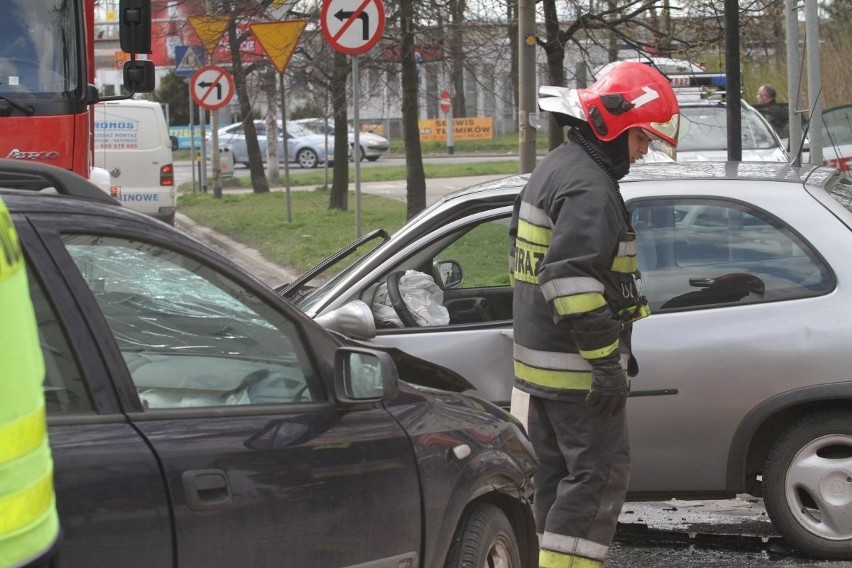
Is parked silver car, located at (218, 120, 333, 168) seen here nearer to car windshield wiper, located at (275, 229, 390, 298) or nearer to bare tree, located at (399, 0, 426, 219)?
bare tree, located at (399, 0, 426, 219)

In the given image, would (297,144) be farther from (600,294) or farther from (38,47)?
(600,294)

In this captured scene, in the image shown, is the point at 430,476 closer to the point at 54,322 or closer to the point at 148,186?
the point at 54,322

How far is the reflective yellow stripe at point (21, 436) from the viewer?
1.87 m

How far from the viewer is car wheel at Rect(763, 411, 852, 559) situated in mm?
5246

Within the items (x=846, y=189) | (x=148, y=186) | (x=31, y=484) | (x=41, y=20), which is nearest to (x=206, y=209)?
(x=148, y=186)

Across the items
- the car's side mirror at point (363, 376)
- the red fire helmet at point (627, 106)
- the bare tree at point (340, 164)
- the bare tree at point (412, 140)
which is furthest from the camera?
the bare tree at point (340, 164)

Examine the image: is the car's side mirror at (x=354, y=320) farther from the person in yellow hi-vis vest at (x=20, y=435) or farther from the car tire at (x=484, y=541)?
the person in yellow hi-vis vest at (x=20, y=435)

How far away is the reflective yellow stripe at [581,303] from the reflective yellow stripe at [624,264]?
0.22 meters

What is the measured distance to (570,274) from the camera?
13.8 ft

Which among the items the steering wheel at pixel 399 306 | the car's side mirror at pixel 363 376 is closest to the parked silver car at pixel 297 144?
the steering wheel at pixel 399 306

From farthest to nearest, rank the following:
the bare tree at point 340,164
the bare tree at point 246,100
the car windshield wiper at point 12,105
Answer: the bare tree at point 246,100 → the bare tree at point 340,164 → the car windshield wiper at point 12,105

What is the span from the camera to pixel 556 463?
185 inches

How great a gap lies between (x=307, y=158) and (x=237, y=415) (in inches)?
1563

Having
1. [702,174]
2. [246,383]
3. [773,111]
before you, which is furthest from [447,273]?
[773,111]
